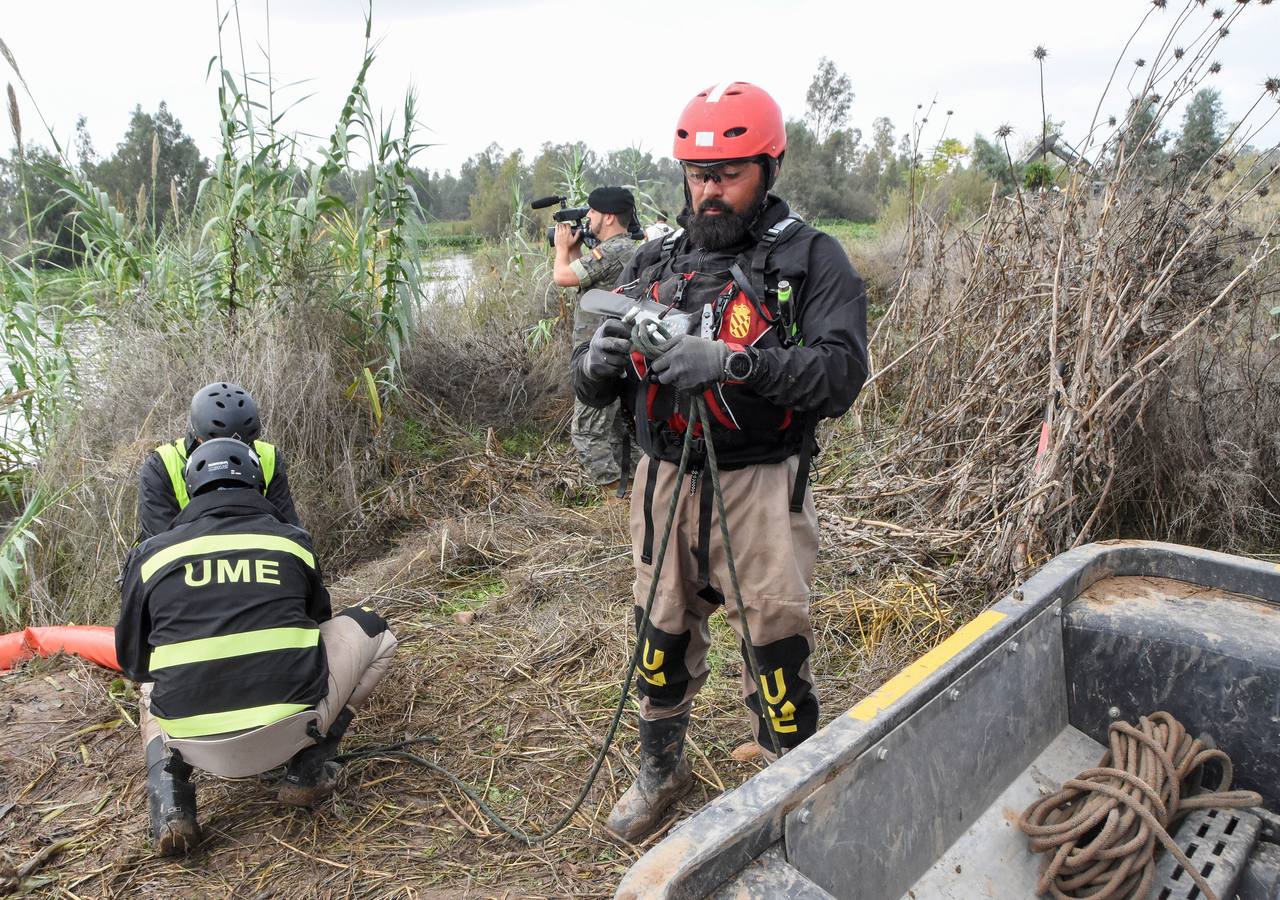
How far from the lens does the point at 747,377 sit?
2.04 m

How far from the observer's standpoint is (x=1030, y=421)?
13.6 ft

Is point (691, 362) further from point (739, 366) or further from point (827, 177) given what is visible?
point (827, 177)

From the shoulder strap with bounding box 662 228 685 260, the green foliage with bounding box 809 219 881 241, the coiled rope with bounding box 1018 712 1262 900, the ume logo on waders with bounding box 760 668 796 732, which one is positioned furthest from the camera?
the green foliage with bounding box 809 219 881 241

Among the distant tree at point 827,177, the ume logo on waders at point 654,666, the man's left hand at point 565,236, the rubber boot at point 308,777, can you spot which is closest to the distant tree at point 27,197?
the man's left hand at point 565,236

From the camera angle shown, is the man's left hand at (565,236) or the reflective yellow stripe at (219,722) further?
the man's left hand at (565,236)

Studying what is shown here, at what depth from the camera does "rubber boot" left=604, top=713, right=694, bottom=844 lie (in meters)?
2.70

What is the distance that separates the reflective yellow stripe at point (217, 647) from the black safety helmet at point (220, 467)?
Result: 0.55 meters

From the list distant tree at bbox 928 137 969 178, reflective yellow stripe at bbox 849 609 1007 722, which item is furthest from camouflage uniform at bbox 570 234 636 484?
reflective yellow stripe at bbox 849 609 1007 722

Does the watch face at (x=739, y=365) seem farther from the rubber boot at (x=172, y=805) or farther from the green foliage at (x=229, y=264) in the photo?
the green foliage at (x=229, y=264)

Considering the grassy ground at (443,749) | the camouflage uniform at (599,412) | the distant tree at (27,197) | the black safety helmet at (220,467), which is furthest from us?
the camouflage uniform at (599,412)

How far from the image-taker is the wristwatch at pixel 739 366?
79.7 inches

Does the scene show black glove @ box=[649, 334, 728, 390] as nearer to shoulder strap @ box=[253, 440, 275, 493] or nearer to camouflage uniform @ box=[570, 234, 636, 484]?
shoulder strap @ box=[253, 440, 275, 493]

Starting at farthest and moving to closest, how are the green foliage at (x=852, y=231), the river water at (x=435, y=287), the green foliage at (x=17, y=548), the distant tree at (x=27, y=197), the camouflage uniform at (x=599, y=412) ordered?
the green foliage at (x=852, y=231)
the camouflage uniform at (x=599, y=412)
the river water at (x=435, y=287)
the distant tree at (x=27, y=197)
the green foliage at (x=17, y=548)

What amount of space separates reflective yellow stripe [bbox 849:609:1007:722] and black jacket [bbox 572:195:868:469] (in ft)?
2.03
